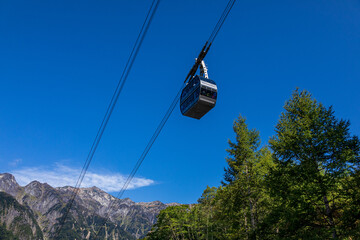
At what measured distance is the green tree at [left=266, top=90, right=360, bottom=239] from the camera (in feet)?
43.9

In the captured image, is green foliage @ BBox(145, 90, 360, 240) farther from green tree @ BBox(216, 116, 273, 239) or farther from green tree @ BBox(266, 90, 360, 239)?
green tree @ BBox(216, 116, 273, 239)

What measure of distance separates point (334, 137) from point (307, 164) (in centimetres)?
236

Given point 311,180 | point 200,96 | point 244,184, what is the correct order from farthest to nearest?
point 244,184, point 200,96, point 311,180

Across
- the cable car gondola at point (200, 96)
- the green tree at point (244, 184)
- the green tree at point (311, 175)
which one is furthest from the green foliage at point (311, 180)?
the cable car gondola at point (200, 96)

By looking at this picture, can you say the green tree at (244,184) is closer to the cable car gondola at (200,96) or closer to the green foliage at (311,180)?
the green foliage at (311,180)

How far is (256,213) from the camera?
22.9 meters

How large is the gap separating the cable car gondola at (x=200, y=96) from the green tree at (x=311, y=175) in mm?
5989

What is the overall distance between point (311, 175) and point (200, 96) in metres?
9.45

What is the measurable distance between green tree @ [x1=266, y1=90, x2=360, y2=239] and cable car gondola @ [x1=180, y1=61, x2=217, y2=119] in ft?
19.6

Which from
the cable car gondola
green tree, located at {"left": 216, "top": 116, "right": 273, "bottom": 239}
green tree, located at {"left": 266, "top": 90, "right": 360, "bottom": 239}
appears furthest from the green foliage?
the cable car gondola

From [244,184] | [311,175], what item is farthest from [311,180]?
[244,184]

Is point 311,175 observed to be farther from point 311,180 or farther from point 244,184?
point 244,184

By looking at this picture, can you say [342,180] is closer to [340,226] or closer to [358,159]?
[358,159]

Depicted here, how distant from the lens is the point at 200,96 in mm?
18469
